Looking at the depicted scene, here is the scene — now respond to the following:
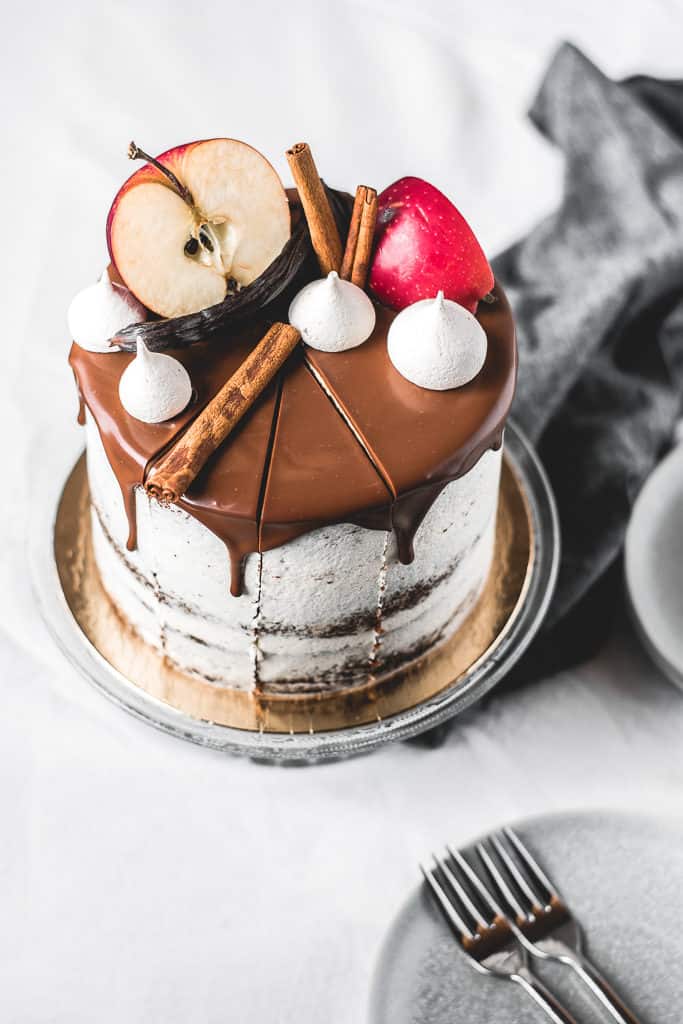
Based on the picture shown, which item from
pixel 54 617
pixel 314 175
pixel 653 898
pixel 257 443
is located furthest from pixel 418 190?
pixel 653 898

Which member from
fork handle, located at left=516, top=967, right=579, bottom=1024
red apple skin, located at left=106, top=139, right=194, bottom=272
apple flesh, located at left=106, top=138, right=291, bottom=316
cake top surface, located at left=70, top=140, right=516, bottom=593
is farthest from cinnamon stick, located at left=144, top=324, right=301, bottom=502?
fork handle, located at left=516, top=967, right=579, bottom=1024

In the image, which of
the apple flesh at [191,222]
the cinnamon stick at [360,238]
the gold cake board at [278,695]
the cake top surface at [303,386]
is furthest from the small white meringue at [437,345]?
the gold cake board at [278,695]

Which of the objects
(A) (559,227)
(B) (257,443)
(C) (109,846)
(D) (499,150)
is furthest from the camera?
(D) (499,150)

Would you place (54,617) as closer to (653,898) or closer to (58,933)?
(58,933)

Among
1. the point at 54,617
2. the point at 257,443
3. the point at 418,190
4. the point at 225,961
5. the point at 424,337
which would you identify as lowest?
the point at 225,961

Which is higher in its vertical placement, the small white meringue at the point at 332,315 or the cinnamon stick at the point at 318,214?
the cinnamon stick at the point at 318,214

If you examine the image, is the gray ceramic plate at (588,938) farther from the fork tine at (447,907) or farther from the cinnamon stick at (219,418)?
the cinnamon stick at (219,418)
